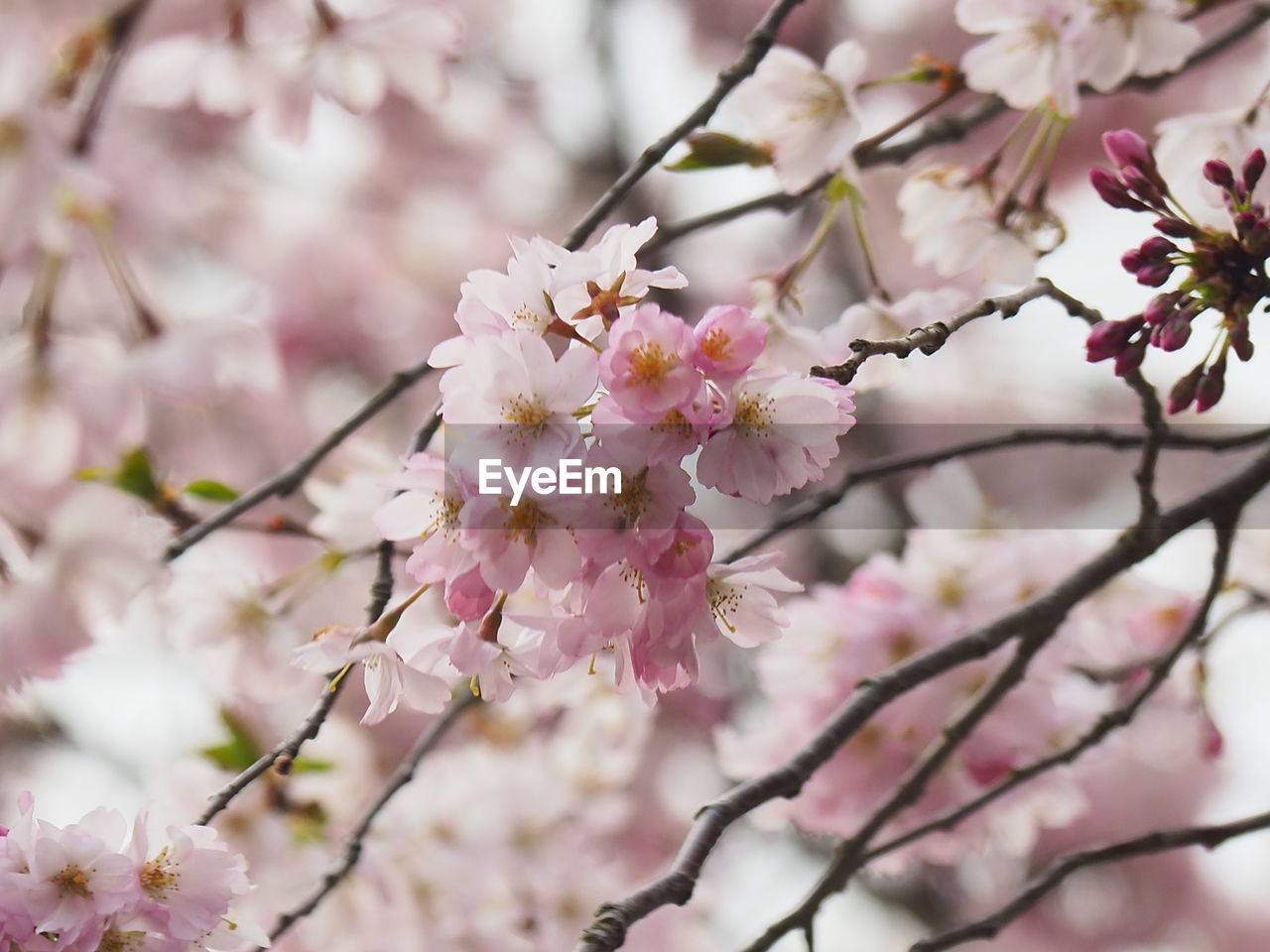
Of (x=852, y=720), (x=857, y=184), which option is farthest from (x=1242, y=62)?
(x=852, y=720)

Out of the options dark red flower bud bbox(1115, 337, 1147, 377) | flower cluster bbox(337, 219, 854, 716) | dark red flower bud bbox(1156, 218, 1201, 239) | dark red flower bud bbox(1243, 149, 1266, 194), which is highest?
dark red flower bud bbox(1243, 149, 1266, 194)

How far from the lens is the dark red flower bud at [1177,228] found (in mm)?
616

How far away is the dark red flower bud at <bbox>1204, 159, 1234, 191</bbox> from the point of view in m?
0.61

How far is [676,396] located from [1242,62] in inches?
123

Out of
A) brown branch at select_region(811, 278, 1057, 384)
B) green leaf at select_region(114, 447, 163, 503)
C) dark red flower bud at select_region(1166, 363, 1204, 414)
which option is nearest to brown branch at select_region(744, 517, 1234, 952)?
dark red flower bud at select_region(1166, 363, 1204, 414)

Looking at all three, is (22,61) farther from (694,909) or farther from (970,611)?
(694,909)

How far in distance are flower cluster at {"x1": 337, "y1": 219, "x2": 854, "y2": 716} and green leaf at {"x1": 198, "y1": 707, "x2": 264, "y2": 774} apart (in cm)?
58

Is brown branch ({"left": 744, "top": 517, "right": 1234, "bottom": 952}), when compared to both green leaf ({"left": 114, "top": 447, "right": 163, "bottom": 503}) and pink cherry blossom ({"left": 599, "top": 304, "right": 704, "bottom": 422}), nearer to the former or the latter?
pink cherry blossom ({"left": 599, "top": 304, "right": 704, "bottom": 422})

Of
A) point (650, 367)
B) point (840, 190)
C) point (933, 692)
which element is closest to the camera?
point (650, 367)

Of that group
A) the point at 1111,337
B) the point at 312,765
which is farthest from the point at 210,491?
the point at 1111,337

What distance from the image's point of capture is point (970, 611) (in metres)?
1.08

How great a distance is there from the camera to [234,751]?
1086mm

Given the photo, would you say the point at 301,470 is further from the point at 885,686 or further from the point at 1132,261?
the point at 1132,261

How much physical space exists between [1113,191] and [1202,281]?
0.08 metres
